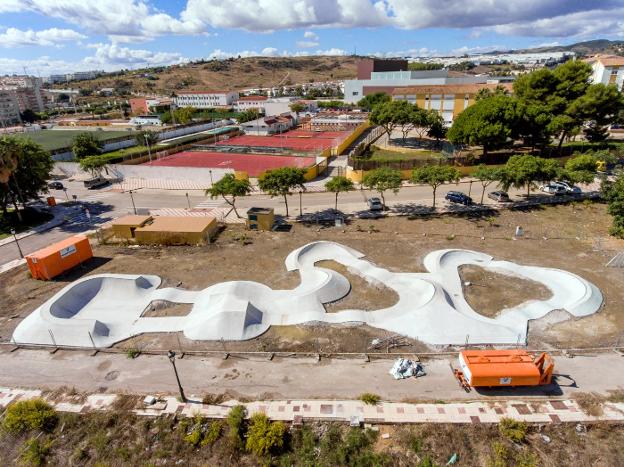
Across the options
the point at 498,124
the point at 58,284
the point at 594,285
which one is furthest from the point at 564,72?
the point at 58,284

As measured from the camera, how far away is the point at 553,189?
134ft

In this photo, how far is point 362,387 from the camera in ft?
52.2

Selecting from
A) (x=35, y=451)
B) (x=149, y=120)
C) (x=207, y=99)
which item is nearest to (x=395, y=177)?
(x=35, y=451)

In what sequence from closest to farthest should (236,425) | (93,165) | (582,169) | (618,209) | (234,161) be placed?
(236,425) → (618,209) → (582,169) → (93,165) → (234,161)

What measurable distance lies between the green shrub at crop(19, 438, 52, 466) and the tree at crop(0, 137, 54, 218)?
30.8 m

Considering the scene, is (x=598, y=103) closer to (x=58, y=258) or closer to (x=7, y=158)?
(x=58, y=258)

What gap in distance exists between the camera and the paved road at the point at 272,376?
15.7 meters

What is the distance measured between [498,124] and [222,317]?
44503 mm

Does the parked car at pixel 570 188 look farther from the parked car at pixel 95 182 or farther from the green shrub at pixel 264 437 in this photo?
the parked car at pixel 95 182

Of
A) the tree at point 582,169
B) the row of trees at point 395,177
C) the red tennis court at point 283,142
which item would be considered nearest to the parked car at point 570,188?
the tree at point 582,169

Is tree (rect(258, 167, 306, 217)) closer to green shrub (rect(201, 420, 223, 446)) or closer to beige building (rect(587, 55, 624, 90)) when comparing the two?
green shrub (rect(201, 420, 223, 446))

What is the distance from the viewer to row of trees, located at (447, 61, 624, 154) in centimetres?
4772

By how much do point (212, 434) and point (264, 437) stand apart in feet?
6.99

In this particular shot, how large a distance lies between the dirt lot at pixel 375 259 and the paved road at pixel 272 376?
1.31 metres
